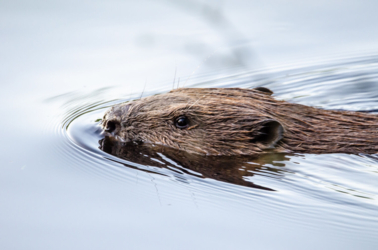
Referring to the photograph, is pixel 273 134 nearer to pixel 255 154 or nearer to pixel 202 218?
pixel 255 154

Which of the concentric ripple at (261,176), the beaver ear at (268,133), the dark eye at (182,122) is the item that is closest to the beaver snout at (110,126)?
the concentric ripple at (261,176)

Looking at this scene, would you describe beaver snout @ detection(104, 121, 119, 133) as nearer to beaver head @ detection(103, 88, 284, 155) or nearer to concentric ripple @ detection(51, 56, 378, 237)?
beaver head @ detection(103, 88, 284, 155)

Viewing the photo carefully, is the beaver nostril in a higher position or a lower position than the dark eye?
lower

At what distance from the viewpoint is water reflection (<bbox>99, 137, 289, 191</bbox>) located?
4133 mm

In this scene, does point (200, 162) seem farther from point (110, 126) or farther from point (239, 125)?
point (110, 126)

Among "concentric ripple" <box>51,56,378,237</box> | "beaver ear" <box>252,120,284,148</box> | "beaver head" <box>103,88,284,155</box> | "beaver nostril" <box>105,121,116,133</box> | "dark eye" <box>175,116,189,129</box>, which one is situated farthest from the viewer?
"beaver nostril" <box>105,121,116,133</box>

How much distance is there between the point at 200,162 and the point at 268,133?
0.65 meters

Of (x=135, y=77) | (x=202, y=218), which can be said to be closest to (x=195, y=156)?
(x=202, y=218)

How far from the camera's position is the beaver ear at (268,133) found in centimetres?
431

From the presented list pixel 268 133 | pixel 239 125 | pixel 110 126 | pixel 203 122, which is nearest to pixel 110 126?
pixel 110 126

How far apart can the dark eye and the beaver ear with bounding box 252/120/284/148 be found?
2.08 feet

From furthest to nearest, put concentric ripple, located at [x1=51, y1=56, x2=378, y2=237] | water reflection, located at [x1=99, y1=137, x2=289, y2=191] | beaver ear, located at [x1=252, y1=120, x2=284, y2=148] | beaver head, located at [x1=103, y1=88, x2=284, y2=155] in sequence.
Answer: beaver head, located at [x1=103, y1=88, x2=284, y2=155]
beaver ear, located at [x1=252, y1=120, x2=284, y2=148]
water reflection, located at [x1=99, y1=137, x2=289, y2=191]
concentric ripple, located at [x1=51, y1=56, x2=378, y2=237]

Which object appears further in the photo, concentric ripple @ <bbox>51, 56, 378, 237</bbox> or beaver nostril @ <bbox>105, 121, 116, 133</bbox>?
beaver nostril @ <bbox>105, 121, 116, 133</bbox>

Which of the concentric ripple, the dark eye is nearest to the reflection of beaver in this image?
the dark eye
